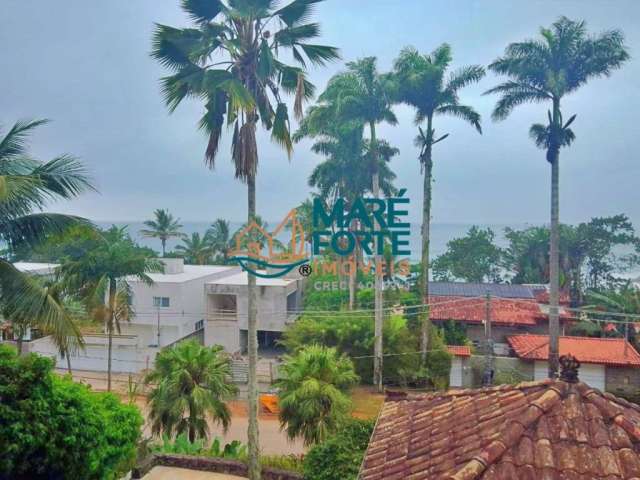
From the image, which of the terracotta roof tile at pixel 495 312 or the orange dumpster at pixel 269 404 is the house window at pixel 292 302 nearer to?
the orange dumpster at pixel 269 404

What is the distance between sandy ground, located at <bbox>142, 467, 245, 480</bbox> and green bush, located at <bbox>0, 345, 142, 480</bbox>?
503cm

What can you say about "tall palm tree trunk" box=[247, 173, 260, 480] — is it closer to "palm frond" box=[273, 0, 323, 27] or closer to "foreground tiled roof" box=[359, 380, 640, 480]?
"palm frond" box=[273, 0, 323, 27]

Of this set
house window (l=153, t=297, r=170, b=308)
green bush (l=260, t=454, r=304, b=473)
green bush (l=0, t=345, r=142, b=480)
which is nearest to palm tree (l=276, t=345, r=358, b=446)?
green bush (l=260, t=454, r=304, b=473)

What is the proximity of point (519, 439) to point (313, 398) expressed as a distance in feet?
26.7

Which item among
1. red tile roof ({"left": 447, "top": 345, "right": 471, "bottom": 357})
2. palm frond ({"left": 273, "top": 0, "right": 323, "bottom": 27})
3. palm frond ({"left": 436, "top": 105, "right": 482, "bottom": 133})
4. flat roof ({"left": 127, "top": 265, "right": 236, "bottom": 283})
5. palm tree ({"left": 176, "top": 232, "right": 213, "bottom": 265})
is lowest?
red tile roof ({"left": 447, "top": 345, "right": 471, "bottom": 357})

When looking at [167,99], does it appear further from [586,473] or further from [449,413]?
[586,473]

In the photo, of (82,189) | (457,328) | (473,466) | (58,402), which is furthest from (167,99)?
(457,328)

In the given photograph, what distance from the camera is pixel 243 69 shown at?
1102 cm

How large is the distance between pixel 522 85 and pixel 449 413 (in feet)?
59.2

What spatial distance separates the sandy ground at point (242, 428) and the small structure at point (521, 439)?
910cm

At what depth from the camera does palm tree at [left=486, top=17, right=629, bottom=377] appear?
18.8m

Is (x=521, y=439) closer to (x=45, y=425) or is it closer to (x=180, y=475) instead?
(x=45, y=425)

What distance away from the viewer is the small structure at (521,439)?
3.82 metres

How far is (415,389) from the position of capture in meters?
20.8
